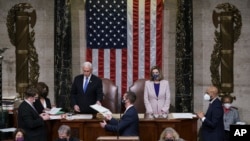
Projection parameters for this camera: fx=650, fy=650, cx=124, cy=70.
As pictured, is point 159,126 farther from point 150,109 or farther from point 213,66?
point 213,66

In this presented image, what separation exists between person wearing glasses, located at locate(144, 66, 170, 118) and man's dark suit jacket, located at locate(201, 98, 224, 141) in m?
1.73

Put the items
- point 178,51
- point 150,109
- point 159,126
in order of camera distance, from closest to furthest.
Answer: point 159,126 → point 150,109 → point 178,51

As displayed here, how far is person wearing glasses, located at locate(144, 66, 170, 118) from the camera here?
14.3m

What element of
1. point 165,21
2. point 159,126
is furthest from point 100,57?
point 159,126

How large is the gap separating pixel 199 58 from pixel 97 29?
2819mm

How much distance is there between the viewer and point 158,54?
17.0 meters

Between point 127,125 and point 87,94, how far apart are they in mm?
2624

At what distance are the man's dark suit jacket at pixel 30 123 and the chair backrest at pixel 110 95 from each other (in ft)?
13.0

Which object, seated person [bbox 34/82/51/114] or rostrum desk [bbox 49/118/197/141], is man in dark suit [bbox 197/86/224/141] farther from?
seated person [bbox 34/82/51/114]


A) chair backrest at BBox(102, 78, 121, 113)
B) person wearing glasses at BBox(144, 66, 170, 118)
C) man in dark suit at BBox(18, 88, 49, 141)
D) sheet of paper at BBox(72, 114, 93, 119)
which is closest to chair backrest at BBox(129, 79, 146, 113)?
chair backrest at BBox(102, 78, 121, 113)

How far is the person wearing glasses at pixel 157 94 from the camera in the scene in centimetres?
1434

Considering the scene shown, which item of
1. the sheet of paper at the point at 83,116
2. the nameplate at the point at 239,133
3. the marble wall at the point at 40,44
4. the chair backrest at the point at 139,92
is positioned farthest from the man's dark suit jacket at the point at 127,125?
the marble wall at the point at 40,44

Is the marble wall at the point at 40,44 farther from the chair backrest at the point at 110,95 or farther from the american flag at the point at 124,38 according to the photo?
the chair backrest at the point at 110,95

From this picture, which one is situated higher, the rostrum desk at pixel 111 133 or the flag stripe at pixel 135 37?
the flag stripe at pixel 135 37
